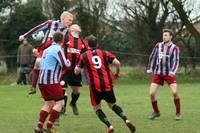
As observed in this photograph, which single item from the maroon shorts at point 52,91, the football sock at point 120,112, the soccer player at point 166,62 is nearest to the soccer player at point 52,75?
the maroon shorts at point 52,91

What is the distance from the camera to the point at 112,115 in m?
11.9

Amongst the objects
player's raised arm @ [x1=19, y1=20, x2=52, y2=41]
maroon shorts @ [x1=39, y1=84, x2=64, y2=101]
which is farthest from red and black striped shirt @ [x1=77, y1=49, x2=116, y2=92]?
player's raised arm @ [x1=19, y1=20, x2=52, y2=41]

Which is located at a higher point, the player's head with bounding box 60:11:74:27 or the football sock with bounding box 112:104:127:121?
the player's head with bounding box 60:11:74:27

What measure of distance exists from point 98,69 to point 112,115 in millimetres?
2939

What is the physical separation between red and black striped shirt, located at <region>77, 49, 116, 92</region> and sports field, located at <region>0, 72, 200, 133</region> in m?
0.98

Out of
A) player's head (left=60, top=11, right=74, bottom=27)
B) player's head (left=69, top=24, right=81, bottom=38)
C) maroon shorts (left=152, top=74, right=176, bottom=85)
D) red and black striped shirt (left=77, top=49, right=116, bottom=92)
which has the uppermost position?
player's head (left=60, top=11, right=74, bottom=27)

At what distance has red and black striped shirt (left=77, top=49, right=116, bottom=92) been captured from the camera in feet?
29.9

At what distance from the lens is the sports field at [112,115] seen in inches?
387

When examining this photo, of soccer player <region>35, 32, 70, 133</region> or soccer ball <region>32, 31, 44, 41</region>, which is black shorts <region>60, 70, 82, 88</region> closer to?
soccer ball <region>32, 31, 44, 41</region>

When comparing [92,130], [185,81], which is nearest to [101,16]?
[185,81]

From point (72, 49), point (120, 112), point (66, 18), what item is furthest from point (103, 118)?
point (66, 18)

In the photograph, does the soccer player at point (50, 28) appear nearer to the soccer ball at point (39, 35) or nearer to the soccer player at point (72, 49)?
the soccer ball at point (39, 35)

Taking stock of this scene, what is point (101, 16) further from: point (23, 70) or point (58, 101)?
point (58, 101)

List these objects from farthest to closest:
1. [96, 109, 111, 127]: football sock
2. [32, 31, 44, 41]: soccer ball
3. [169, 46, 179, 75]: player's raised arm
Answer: [169, 46, 179, 75]: player's raised arm, [32, 31, 44, 41]: soccer ball, [96, 109, 111, 127]: football sock
